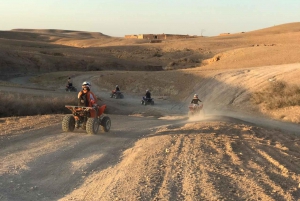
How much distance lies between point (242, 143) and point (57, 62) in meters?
56.4

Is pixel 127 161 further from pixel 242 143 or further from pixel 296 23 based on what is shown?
pixel 296 23

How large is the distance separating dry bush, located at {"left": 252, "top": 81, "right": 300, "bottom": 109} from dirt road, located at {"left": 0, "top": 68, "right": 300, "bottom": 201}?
13.2 meters

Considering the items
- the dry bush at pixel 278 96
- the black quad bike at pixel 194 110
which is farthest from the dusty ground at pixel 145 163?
the dry bush at pixel 278 96

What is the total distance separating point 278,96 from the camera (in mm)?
28031

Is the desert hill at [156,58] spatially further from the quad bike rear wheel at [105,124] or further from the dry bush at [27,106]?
the quad bike rear wheel at [105,124]

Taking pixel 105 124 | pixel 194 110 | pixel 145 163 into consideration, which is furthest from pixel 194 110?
pixel 145 163

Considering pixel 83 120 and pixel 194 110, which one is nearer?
pixel 83 120

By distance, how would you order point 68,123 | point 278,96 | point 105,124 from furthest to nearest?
point 278,96 → point 105,124 → point 68,123

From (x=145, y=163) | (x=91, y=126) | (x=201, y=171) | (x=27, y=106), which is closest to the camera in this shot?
(x=201, y=171)

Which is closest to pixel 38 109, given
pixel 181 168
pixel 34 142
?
pixel 34 142

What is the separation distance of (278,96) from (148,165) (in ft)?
70.3

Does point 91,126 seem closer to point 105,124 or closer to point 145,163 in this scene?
point 105,124

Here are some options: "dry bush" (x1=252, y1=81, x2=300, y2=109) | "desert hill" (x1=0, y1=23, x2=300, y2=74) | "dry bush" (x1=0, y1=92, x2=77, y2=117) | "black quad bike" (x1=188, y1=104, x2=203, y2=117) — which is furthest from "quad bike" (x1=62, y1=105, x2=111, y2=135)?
"desert hill" (x1=0, y1=23, x2=300, y2=74)

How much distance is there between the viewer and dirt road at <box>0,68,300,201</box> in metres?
7.04
